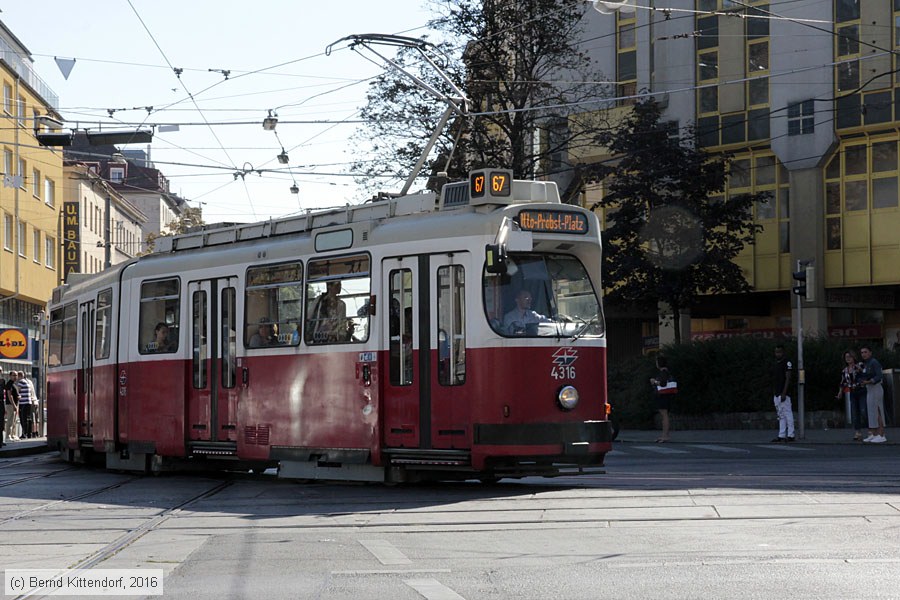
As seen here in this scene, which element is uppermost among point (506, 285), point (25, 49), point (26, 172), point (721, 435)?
point (25, 49)

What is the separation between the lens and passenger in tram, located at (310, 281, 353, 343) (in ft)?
51.4

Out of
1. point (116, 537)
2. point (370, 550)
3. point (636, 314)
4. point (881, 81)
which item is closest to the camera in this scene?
point (370, 550)

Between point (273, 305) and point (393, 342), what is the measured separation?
242 cm

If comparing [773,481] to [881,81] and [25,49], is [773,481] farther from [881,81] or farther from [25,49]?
[25,49]

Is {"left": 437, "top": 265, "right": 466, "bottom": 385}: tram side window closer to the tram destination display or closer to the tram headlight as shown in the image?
the tram destination display

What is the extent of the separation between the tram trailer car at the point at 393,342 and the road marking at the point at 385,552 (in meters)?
3.65

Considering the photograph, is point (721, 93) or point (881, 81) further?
point (721, 93)

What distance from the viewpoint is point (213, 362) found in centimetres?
1788

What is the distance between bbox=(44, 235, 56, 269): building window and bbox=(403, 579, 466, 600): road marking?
166ft

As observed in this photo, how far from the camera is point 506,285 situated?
564 inches

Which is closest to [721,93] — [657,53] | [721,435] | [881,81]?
[657,53]

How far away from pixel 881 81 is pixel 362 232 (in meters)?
26.6

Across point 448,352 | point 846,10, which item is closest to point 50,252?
point 846,10

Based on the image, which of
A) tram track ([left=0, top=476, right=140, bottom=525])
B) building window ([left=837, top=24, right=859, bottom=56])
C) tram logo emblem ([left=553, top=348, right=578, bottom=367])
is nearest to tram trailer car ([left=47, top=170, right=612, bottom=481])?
tram logo emblem ([left=553, top=348, right=578, bottom=367])
